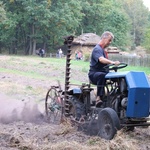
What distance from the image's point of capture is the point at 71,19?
6519cm

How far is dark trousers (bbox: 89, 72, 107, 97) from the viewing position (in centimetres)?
808

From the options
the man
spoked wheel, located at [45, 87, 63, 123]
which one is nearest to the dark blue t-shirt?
the man

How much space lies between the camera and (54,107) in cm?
983

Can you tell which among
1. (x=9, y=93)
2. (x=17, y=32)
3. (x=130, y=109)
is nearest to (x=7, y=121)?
(x=130, y=109)

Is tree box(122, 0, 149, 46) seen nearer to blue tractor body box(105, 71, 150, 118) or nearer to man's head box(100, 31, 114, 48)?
man's head box(100, 31, 114, 48)

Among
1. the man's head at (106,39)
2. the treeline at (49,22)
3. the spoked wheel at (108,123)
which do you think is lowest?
the spoked wheel at (108,123)

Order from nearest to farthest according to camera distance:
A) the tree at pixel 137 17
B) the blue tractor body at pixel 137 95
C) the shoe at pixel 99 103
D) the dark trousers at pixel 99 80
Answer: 1. the blue tractor body at pixel 137 95
2. the dark trousers at pixel 99 80
3. the shoe at pixel 99 103
4. the tree at pixel 137 17

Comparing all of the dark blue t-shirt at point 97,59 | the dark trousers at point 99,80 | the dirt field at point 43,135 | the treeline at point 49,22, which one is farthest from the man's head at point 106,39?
the treeline at point 49,22

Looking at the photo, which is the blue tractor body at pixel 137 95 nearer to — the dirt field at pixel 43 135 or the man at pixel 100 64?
the dirt field at pixel 43 135

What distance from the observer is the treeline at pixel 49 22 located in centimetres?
6325

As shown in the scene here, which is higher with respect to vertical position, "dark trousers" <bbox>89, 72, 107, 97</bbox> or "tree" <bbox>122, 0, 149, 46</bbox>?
"tree" <bbox>122, 0, 149, 46</bbox>

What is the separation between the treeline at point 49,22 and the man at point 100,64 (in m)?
48.2

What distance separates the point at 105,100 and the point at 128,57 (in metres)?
46.1

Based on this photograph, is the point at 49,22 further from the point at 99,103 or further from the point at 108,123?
the point at 108,123
